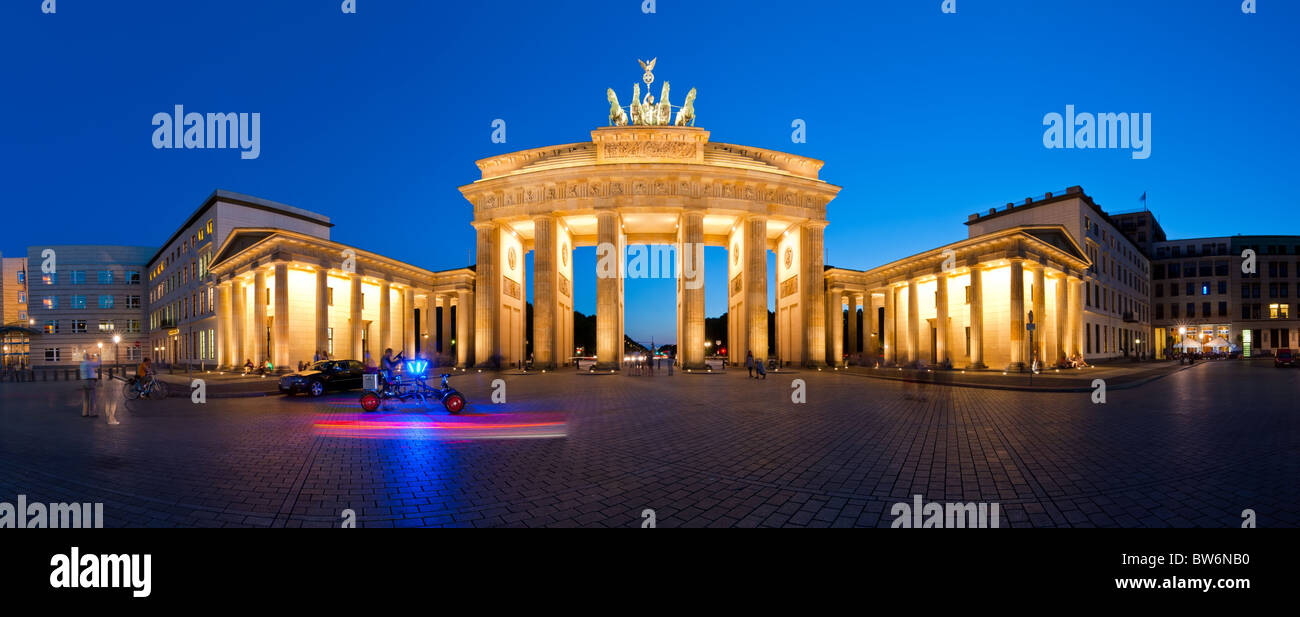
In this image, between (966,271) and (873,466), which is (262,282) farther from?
(966,271)

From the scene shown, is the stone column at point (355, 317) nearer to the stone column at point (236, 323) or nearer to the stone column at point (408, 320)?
the stone column at point (408, 320)

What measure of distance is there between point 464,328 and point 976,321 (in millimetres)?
39762

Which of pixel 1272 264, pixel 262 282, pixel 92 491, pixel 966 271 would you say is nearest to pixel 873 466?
pixel 92 491

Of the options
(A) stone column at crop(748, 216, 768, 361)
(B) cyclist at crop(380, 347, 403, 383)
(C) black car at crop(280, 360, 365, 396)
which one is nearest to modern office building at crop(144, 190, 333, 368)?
(C) black car at crop(280, 360, 365, 396)

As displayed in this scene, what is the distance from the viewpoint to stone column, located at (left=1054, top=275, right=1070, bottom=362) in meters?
35.1

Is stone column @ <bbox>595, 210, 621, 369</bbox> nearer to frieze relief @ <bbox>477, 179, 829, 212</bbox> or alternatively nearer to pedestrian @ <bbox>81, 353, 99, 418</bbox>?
frieze relief @ <bbox>477, 179, 829, 212</bbox>

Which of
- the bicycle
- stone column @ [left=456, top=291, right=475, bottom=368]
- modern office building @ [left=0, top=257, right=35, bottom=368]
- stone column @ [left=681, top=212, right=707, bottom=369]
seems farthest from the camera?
modern office building @ [left=0, top=257, right=35, bottom=368]

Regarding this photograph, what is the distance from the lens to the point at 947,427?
31.7 ft

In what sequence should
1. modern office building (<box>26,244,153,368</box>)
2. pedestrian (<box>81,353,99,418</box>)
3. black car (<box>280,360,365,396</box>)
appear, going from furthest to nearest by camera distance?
modern office building (<box>26,244,153,368</box>)
black car (<box>280,360,365,396</box>)
pedestrian (<box>81,353,99,418</box>)

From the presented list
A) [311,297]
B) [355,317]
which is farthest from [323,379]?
[311,297]

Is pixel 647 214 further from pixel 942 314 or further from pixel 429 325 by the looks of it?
pixel 429 325

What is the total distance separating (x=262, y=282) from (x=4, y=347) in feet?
206

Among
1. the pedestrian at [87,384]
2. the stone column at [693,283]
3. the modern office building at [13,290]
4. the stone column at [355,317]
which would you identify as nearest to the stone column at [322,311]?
the stone column at [355,317]

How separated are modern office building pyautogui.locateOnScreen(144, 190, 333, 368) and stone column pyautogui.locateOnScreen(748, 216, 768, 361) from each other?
33.7 m
